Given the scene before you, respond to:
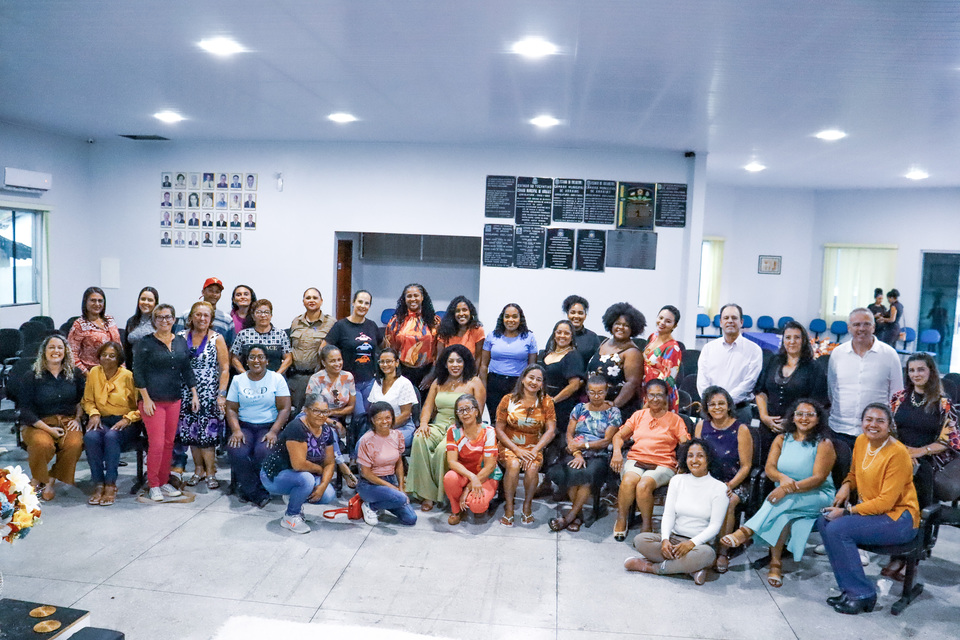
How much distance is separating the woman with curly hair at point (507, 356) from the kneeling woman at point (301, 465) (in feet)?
4.31

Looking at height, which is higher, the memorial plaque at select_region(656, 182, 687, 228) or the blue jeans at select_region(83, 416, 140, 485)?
the memorial plaque at select_region(656, 182, 687, 228)

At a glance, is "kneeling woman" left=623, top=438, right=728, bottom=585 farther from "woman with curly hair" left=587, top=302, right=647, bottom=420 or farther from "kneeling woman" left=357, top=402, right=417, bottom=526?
"kneeling woman" left=357, top=402, right=417, bottom=526

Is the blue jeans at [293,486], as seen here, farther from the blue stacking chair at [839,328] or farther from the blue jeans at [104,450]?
the blue stacking chair at [839,328]

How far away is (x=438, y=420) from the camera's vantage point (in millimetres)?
5137

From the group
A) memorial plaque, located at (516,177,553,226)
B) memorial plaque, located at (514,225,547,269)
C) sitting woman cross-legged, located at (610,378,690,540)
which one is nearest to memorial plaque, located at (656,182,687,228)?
memorial plaque, located at (516,177,553,226)

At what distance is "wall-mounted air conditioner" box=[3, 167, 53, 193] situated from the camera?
743cm

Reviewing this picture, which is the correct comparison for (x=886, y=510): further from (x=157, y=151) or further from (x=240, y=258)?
(x=157, y=151)

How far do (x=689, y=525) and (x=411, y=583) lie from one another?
1.57 m

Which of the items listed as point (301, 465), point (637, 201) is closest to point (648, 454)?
point (301, 465)

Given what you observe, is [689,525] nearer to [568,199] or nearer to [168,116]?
[568,199]

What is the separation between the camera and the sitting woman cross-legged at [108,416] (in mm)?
4930

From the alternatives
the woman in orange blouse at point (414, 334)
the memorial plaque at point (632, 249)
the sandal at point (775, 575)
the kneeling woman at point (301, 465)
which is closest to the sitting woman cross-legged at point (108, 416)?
the kneeling woman at point (301, 465)

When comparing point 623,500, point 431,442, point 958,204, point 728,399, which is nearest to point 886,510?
point 728,399

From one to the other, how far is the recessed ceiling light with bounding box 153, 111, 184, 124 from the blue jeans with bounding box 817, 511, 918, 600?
20.3 ft
